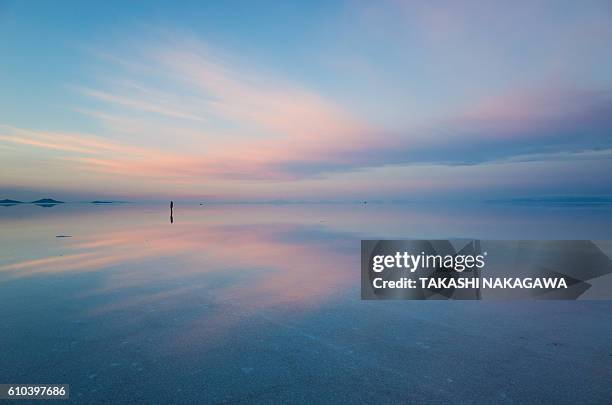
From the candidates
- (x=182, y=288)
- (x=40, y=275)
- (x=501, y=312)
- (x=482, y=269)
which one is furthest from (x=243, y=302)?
(x=482, y=269)

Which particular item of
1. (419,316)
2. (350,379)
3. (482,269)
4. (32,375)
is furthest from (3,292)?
(482,269)

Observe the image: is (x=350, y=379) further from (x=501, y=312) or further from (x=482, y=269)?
(x=482, y=269)

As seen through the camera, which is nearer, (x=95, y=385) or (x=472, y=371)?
(x=95, y=385)

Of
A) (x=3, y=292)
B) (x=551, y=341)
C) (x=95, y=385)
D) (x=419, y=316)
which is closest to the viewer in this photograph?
(x=95, y=385)

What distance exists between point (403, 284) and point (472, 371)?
15.1 ft

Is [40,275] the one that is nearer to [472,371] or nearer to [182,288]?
[182,288]

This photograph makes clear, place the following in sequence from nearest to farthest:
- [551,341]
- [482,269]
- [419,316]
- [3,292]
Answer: [551,341] → [419,316] → [3,292] → [482,269]

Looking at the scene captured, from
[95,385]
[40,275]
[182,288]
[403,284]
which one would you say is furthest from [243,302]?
[40,275]

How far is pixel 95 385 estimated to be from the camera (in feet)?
14.7

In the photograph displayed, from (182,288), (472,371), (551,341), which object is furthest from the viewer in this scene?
(182,288)

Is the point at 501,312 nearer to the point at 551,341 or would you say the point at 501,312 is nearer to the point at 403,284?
the point at 551,341

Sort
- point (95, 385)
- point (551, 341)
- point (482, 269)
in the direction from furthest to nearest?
1. point (482, 269)
2. point (551, 341)
3. point (95, 385)

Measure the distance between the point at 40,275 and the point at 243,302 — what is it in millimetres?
7413

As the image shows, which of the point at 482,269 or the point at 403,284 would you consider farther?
the point at 482,269
